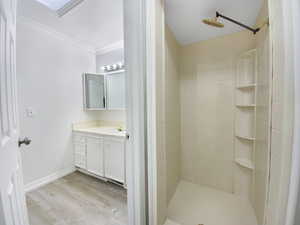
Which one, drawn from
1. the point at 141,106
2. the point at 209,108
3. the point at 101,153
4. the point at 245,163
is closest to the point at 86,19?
the point at 141,106

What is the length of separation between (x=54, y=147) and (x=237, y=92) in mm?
3012

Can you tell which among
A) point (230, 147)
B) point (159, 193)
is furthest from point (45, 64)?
point (230, 147)

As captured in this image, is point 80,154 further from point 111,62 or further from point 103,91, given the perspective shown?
point 111,62

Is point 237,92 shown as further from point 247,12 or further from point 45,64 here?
point 45,64

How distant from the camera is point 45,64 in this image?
204 centimetres

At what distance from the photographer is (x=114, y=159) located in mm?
1915

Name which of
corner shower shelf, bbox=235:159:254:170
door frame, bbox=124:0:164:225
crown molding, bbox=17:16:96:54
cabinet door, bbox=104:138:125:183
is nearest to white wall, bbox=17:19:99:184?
crown molding, bbox=17:16:96:54

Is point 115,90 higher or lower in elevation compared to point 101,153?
higher

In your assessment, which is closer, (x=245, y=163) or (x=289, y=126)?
(x=289, y=126)

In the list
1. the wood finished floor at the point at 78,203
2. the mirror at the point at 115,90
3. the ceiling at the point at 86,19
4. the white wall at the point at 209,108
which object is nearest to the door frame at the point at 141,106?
the wood finished floor at the point at 78,203

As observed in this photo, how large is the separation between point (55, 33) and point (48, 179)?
2479 millimetres

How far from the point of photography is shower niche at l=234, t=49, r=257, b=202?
152cm

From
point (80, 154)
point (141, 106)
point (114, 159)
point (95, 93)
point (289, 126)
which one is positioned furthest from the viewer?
point (95, 93)

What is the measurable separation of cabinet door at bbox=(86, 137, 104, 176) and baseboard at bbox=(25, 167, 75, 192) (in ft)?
1.57
